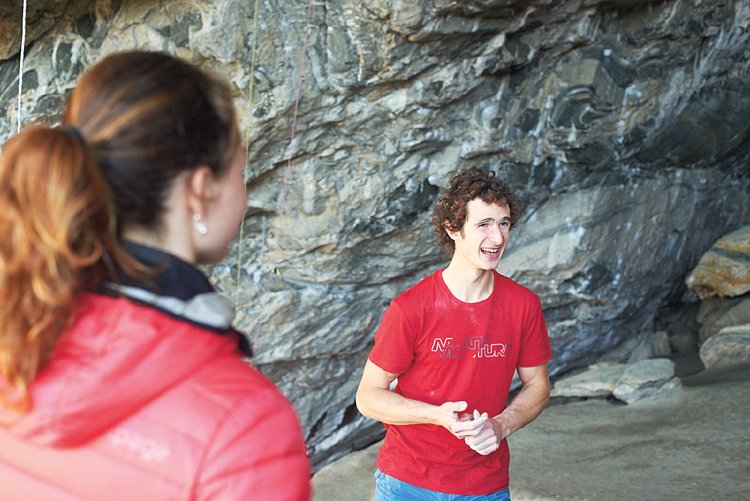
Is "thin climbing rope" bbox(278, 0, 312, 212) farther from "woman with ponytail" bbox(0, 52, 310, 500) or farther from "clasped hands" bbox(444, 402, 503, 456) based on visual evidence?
"woman with ponytail" bbox(0, 52, 310, 500)

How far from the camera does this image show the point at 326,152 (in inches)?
180

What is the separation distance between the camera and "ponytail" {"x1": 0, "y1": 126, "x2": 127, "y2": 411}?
3.28 feet

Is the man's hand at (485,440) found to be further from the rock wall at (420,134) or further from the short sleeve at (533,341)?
the rock wall at (420,134)

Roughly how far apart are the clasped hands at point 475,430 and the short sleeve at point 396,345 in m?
0.27

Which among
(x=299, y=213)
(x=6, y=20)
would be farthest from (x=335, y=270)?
(x=6, y=20)

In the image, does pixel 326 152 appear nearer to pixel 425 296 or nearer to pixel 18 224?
pixel 425 296

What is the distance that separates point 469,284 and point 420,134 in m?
2.03

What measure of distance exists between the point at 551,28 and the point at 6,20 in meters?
2.91

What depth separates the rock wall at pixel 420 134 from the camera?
13.5 feet

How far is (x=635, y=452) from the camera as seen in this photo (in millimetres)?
4938

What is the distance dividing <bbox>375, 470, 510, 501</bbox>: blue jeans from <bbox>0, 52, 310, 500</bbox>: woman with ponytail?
168 cm

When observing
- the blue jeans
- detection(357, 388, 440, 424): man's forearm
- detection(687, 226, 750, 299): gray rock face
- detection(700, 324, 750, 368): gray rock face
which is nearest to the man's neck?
detection(357, 388, 440, 424): man's forearm

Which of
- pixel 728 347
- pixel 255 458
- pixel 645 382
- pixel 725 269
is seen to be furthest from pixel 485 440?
pixel 725 269

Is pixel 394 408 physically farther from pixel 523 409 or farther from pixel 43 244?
pixel 43 244
